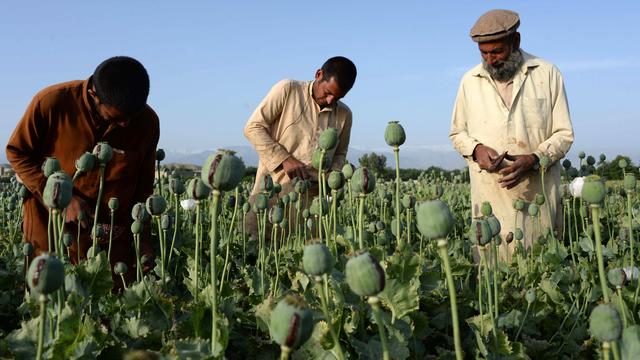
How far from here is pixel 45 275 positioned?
1.26 m

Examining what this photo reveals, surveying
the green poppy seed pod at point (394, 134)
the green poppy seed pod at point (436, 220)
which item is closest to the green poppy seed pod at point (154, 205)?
the green poppy seed pod at point (394, 134)

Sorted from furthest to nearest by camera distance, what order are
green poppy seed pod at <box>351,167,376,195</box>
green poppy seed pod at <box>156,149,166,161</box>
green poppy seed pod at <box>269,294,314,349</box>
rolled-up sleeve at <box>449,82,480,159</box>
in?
rolled-up sleeve at <box>449,82,480,159</box> < green poppy seed pod at <box>156,149,166,161</box> < green poppy seed pod at <box>351,167,376,195</box> < green poppy seed pod at <box>269,294,314,349</box>

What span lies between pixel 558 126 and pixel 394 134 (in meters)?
2.51

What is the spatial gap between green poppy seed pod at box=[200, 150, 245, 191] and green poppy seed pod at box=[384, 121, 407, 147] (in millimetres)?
826

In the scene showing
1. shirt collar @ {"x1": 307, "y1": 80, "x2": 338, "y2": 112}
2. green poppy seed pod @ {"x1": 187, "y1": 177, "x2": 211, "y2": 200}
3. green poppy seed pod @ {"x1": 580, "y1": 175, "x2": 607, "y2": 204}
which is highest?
shirt collar @ {"x1": 307, "y1": 80, "x2": 338, "y2": 112}

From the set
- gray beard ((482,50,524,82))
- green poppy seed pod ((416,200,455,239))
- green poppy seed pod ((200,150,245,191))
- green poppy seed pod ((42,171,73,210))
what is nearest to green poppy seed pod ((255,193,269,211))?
green poppy seed pod ((42,171,73,210))

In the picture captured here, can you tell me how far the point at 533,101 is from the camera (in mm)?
4367

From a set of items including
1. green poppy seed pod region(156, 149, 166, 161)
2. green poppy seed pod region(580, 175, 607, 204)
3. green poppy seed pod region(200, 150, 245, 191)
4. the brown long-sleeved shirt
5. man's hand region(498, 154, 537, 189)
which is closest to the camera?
green poppy seed pod region(200, 150, 245, 191)

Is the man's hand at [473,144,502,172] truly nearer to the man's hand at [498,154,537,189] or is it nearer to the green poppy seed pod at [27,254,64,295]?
the man's hand at [498,154,537,189]

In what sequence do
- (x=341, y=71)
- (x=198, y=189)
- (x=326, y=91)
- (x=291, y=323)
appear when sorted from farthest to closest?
→ (x=326, y=91) → (x=341, y=71) → (x=198, y=189) → (x=291, y=323)

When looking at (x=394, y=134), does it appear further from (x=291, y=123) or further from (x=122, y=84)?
(x=291, y=123)

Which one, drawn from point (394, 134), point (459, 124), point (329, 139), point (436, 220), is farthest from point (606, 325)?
point (459, 124)

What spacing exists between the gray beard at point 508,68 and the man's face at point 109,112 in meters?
2.50

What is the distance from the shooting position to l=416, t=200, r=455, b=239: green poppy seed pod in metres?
1.36
